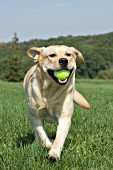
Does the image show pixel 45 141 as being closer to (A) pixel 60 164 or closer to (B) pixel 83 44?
(A) pixel 60 164

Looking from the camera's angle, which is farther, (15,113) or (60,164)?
(15,113)

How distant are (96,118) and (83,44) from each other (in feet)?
448

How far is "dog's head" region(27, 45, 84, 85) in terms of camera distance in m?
4.58

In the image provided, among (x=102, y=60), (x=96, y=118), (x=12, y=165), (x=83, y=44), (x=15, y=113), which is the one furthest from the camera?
(x=83, y=44)

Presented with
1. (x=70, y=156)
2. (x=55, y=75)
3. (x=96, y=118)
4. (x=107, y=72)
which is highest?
(x=55, y=75)

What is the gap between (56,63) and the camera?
4.59 m

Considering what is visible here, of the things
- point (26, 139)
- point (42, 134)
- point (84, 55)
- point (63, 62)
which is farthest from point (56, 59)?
point (84, 55)

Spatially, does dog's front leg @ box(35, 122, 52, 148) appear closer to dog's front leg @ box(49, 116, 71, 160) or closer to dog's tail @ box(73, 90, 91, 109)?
dog's front leg @ box(49, 116, 71, 160)

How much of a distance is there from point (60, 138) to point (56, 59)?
3.14ft

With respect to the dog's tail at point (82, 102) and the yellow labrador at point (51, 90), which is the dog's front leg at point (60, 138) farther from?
the dog's tail at point (82, 102)

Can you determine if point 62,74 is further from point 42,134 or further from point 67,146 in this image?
point 67,146

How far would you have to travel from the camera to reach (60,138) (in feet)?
15.0

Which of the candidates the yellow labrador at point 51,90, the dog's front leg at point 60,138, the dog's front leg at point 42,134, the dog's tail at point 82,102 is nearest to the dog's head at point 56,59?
the yellow labrador at point 51,90

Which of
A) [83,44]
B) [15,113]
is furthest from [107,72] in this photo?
[15,113]
